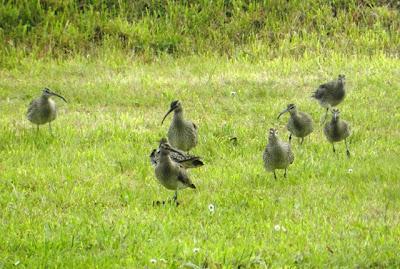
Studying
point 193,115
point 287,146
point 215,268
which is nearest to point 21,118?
point 193,115

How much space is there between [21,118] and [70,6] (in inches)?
241

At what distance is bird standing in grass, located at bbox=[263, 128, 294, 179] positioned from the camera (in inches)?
388

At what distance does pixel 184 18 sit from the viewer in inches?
737

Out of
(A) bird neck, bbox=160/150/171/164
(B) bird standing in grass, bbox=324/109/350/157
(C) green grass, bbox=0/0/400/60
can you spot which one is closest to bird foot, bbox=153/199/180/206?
(A) bird neck, bbox=160/150/171/164

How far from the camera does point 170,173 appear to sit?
903cm

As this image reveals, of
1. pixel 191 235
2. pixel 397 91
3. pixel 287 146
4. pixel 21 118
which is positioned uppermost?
pixel 397 91

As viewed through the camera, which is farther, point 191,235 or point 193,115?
point 193,115

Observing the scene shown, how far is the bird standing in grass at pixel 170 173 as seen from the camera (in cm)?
905

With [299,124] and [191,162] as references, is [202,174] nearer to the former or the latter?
[191,162]

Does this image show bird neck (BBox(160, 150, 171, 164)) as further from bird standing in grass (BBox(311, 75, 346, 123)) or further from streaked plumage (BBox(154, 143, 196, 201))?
bird standing in grass (BBox(311, 75, 346, 123))

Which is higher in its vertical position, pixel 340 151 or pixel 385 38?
pixel 385 38

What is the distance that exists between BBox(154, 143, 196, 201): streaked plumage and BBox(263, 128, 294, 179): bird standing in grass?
1.17 m

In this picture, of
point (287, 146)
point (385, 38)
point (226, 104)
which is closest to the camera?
point (287, 146)

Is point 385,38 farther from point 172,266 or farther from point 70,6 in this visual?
point 172,266
